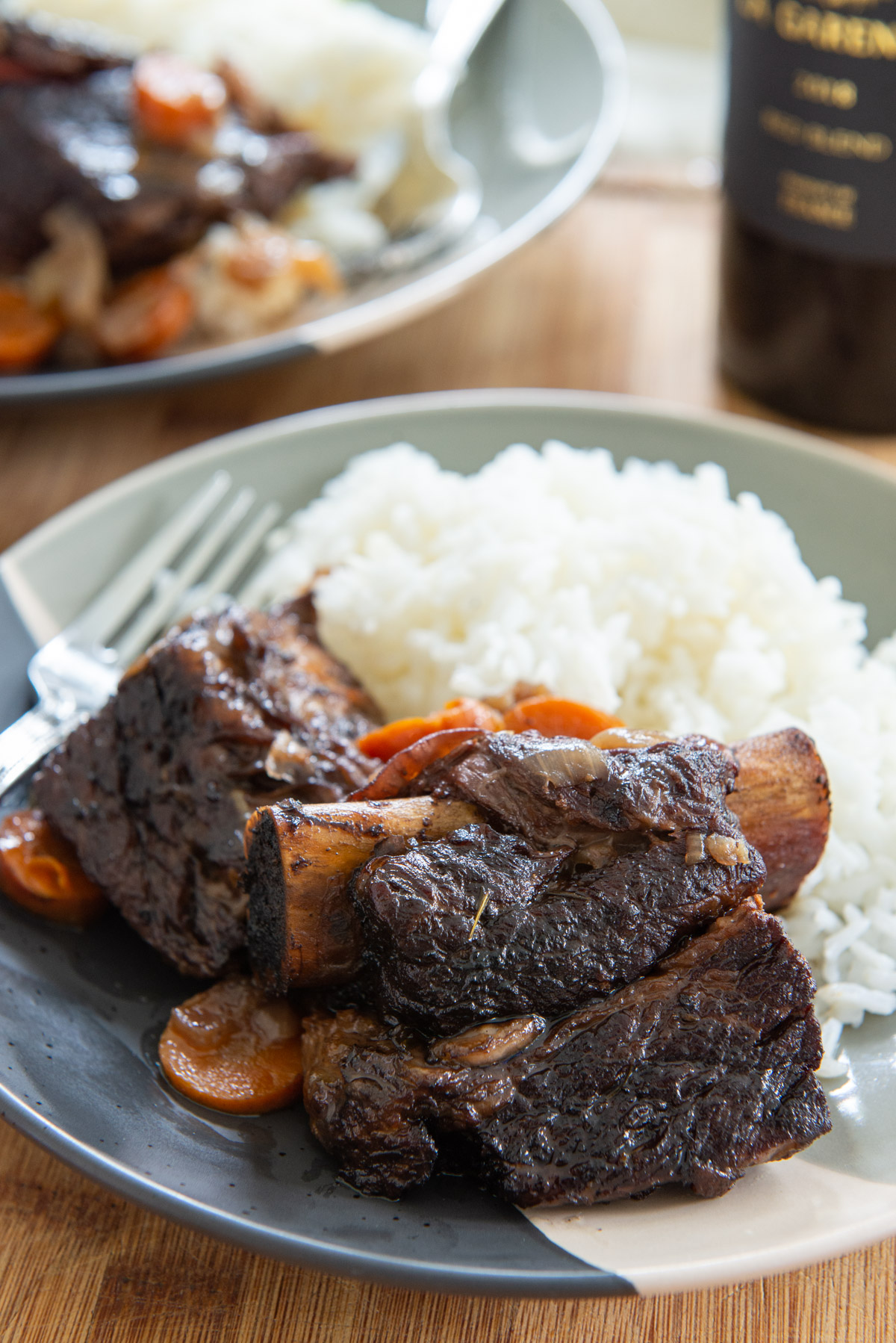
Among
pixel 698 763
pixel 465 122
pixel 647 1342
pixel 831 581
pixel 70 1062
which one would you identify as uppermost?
pixel 465 122

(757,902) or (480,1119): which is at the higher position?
(757,902)

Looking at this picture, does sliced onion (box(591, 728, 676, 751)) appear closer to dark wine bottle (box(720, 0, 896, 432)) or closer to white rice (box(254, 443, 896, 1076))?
white rice (box(254, 443, 896, 1076))

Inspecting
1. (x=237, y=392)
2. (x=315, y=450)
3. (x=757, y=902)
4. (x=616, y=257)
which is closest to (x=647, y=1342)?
(x=757, y=902)

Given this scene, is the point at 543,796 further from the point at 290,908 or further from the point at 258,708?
the point at 258,708

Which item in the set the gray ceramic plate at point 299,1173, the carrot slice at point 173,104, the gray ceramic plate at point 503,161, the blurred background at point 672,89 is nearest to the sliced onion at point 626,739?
the gray ceramic plate at point 299,1173

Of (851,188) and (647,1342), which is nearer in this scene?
(647,1342)

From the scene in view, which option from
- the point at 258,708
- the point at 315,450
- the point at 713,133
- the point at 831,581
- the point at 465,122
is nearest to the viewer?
the point at 258,708

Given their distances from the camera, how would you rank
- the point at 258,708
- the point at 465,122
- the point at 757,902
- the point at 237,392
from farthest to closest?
1. the point at 465,122
2. the point at 237,392
3. the point at 258,708
4. the point at 757,902
